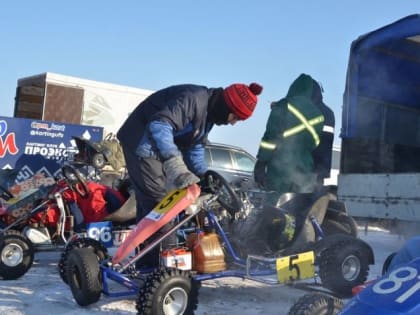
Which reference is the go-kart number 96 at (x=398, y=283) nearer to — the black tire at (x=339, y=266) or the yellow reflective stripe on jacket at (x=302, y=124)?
the black tire at (x=339, y=266)

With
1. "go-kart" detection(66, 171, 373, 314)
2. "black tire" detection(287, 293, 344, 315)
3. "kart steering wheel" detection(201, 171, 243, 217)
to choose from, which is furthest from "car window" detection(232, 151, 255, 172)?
"black tire" detection(287, 293, 344, 315)

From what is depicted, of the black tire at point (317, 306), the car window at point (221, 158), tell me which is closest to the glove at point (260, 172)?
the black tire at point (317, 306)

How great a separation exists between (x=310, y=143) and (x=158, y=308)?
281 centimetres

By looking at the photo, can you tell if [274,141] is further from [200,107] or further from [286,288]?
[200,107]

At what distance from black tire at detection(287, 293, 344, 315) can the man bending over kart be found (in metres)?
1.16

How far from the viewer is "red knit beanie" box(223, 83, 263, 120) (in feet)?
12.5

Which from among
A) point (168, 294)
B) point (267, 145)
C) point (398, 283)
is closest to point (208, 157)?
point (267, 145)

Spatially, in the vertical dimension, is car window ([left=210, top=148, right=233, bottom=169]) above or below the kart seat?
above

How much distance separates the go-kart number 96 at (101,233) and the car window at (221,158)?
5862 millimetres

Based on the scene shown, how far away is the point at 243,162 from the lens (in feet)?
37.7

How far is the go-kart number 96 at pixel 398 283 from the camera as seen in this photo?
188cm

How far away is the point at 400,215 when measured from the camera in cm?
623

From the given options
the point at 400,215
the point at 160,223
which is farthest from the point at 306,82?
the point at 160,223

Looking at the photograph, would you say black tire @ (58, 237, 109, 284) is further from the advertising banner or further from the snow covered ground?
the advertising banner
